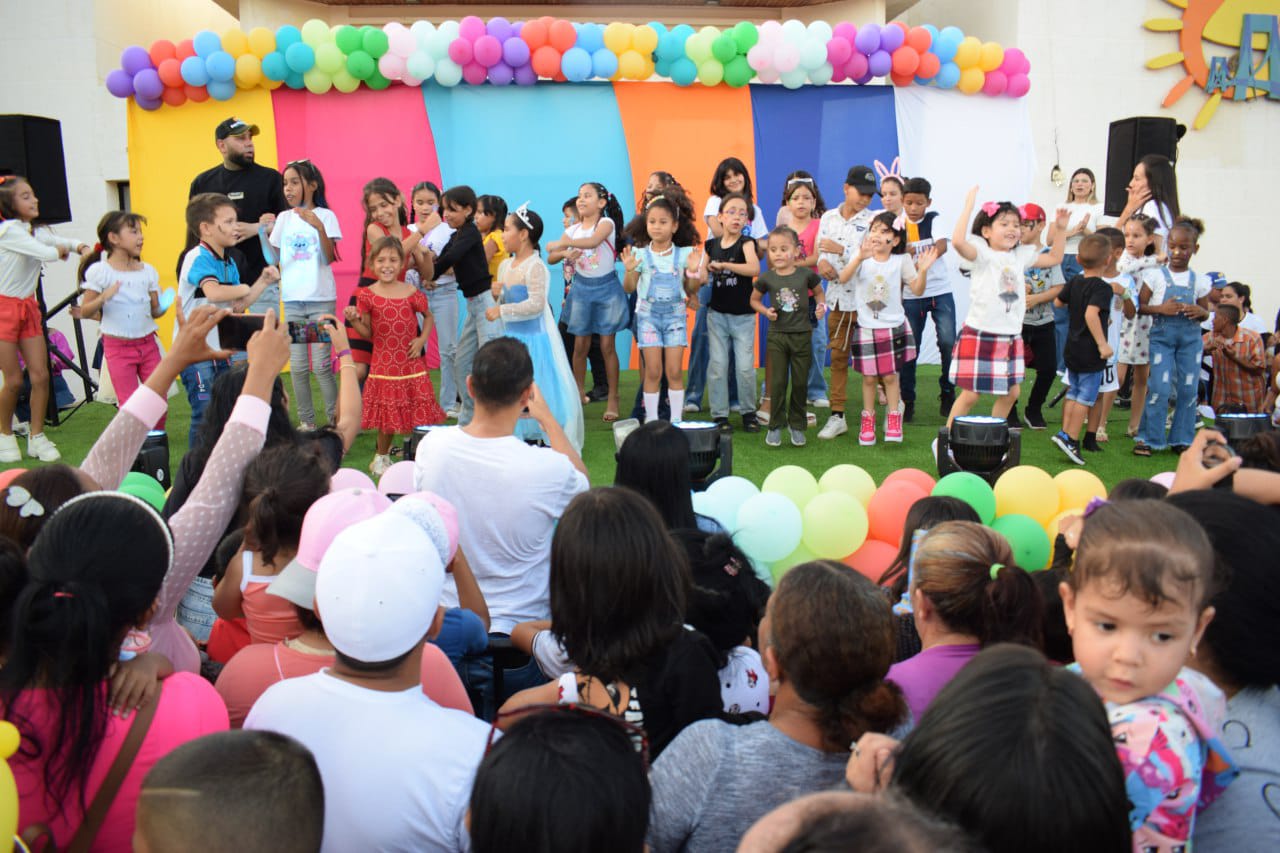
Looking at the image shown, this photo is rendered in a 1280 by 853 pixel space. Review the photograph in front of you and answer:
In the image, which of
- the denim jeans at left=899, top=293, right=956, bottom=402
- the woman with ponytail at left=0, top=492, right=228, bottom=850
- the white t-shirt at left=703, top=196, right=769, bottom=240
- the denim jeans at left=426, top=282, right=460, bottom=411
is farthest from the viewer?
the denim jeans at left=899, top=293, right=956, bottom=402

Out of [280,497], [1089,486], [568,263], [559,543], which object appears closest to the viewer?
[559,543]

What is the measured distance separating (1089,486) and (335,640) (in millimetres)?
3093

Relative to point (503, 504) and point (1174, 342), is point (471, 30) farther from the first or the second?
point (503, 504)

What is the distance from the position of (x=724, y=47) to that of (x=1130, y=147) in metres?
3.39

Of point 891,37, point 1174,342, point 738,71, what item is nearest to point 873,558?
point 1174,342

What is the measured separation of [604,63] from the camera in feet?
27.4

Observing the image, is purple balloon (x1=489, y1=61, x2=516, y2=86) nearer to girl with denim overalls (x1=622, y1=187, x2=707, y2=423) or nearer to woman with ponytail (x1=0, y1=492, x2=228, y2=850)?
girl with denim overalls (x1=622, y1=187, x2=707, y2=423)

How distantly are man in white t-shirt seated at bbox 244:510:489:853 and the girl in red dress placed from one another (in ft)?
13.2

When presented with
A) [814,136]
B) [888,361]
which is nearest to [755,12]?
[814,136]

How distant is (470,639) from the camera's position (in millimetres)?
2334

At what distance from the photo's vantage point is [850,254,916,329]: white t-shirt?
6.27 metres

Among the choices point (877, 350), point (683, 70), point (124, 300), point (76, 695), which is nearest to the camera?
point (76, 695)

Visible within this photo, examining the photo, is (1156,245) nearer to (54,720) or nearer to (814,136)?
(814,136)

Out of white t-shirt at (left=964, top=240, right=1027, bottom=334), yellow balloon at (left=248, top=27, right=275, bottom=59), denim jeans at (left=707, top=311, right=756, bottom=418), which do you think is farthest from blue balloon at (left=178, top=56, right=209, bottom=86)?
white t-shirt at (left=964, top=240, right=1027, bottom=334)
